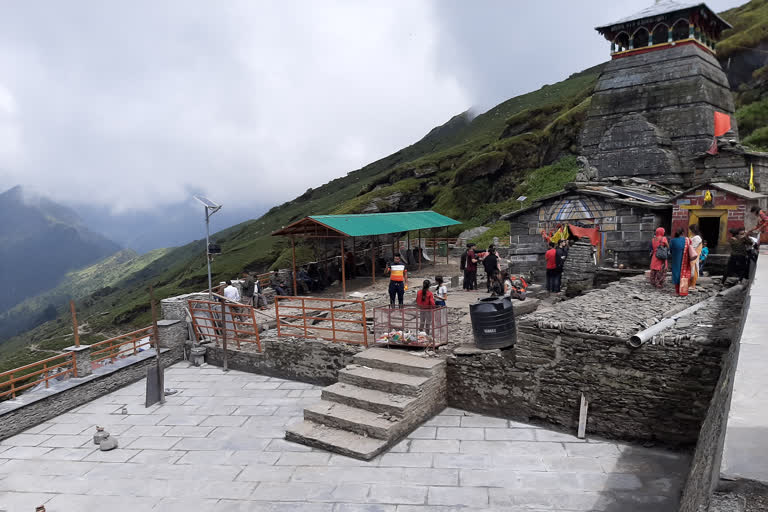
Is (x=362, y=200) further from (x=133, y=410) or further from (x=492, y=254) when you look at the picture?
(x=133, y=410)

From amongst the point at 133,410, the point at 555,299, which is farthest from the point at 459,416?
the point at 133,410

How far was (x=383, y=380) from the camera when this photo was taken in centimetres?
965

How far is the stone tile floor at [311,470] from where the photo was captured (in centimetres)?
696

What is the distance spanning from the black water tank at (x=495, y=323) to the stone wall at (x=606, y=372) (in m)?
0.25

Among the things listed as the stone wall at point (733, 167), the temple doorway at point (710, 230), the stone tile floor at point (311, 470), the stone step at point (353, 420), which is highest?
the stone wall at point (733, 167)

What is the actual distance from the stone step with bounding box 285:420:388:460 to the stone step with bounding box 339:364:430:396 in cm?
117

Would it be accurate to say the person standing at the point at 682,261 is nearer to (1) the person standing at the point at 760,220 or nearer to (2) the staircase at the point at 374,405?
(1) the person standing at the point at 760,220

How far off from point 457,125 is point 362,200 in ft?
171

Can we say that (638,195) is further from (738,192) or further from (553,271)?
(553,271)

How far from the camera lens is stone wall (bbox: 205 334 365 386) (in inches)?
474

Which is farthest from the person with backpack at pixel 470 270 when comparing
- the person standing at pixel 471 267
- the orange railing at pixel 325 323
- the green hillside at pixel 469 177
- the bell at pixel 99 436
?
the green hillside at pixel 469 177

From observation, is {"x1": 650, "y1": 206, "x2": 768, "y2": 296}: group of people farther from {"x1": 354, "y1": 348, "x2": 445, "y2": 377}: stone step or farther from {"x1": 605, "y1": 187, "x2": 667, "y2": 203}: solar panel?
{"x1": 605, "y1": 187, "x2": 667, "y2": 203}: solar panel

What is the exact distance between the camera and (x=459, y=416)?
384 inches

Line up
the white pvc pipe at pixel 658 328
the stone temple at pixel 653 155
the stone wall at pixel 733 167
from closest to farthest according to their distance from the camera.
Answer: the white pvc pipe at pixel 658 328 → the stone temple at pixel 653 155 → the stone wall at pixel 733 167
